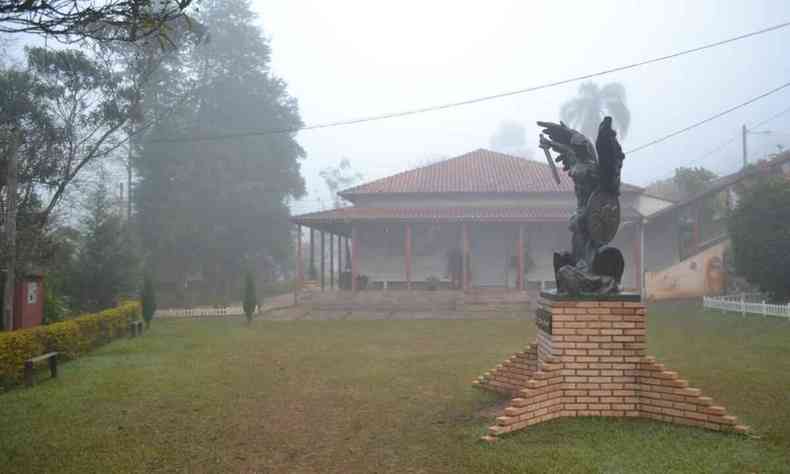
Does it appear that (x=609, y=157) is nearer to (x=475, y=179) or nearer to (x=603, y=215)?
(x=603, y=215)

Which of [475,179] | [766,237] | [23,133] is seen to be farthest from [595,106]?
[23,133]

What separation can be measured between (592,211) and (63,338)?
33.0 feet

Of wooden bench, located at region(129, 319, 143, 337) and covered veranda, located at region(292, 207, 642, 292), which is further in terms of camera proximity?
covered veranda, located at region(292, 207, 642, 292)

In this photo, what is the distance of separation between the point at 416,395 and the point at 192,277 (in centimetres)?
3103

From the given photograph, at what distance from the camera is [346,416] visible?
6570mm

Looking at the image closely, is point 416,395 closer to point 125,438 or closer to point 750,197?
point 125,438

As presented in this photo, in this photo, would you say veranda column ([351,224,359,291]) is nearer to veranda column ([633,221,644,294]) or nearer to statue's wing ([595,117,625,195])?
veranda column ([633,221,644,294])

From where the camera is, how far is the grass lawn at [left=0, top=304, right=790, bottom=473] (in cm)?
495

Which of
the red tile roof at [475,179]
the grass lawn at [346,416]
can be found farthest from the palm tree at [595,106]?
the grass lawn at [346,416]

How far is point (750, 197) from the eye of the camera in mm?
15508

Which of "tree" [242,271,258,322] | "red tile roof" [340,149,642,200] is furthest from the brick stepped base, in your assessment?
"red tile roof" [340,149,642,200]

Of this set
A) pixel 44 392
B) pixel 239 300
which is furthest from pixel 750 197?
pixel 239 300

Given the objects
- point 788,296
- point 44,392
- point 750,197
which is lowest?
point 44,392

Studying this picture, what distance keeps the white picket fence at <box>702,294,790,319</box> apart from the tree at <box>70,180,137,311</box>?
1808 centimetres
